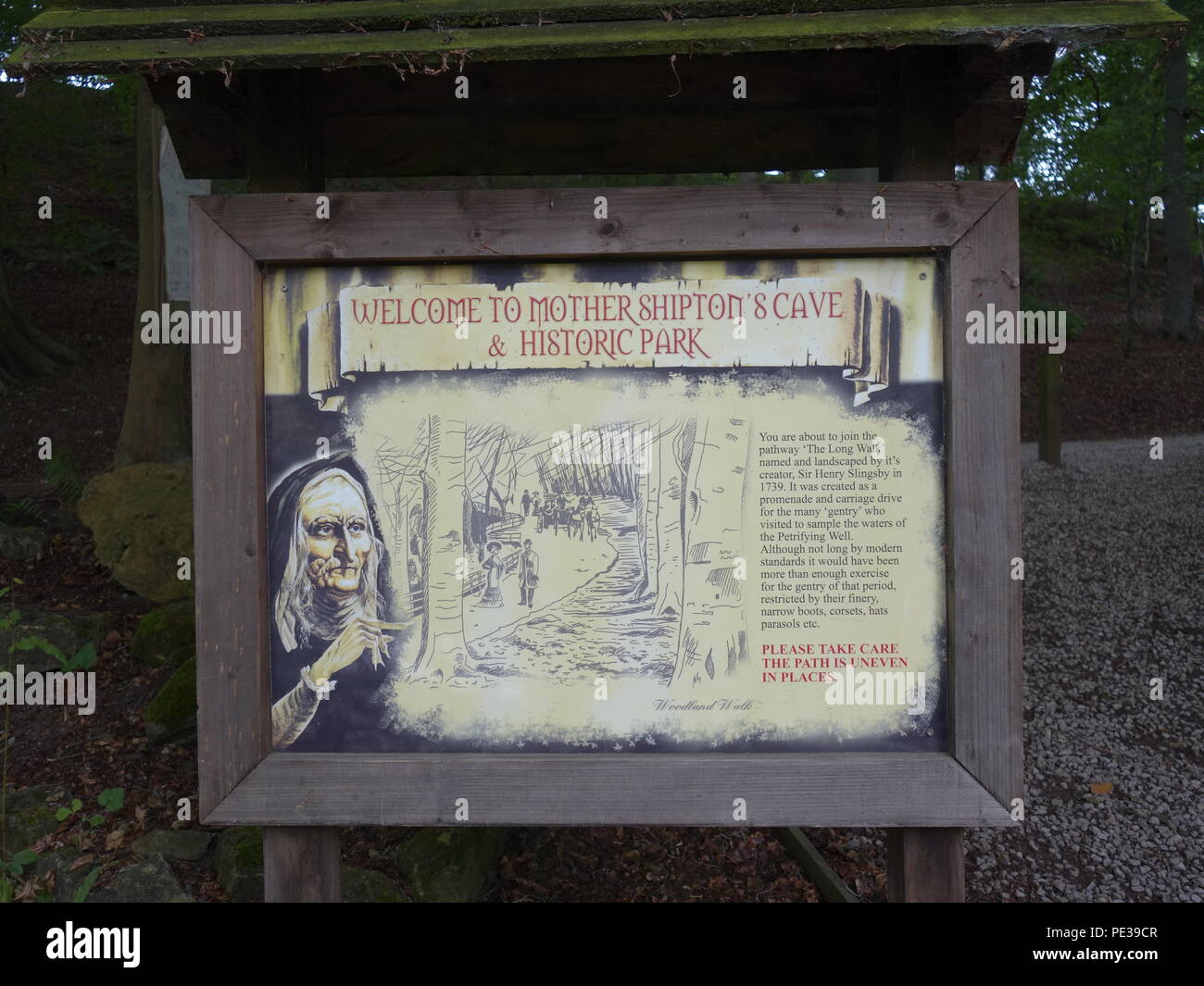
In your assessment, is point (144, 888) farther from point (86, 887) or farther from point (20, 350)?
point (20, 350)

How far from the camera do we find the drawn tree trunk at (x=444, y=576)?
2.76 meters

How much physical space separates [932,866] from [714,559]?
3.56 feet

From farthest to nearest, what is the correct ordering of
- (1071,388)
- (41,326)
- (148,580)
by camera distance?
(1071,388)
(41,326)
(148,580)

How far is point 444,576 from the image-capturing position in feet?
9.05

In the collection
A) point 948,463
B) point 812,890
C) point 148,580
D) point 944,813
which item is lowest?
point 812,890

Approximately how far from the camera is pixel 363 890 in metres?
3.81

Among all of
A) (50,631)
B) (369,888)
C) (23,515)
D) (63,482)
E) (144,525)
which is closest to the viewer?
(369,888)

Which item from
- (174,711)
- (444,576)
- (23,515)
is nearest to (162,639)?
(174,711)

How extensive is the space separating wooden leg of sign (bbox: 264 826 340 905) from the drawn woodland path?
73 centimetres

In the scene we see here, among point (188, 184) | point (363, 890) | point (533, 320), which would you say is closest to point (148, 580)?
point (188, 184)

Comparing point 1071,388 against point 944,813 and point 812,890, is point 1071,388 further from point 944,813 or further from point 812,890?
point 944,813

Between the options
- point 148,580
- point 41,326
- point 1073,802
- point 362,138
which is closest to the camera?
point 362,138

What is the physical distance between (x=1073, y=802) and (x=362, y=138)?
4448mm

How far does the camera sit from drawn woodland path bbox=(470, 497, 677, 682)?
108 inches
